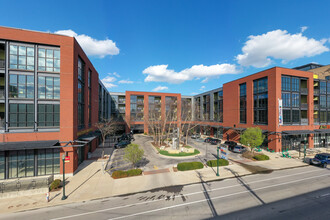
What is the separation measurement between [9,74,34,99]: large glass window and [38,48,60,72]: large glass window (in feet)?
6.38

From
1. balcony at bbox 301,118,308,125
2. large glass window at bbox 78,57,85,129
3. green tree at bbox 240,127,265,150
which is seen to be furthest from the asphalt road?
balcony at bbox 301,118,308,125

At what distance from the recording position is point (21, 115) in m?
16.6

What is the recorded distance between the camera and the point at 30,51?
55.7 ft

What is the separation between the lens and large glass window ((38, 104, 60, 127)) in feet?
56.4

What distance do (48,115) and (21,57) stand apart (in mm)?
7509

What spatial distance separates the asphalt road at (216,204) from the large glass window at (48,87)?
1232 centimetres

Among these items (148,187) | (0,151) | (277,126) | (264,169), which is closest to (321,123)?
(277,126)

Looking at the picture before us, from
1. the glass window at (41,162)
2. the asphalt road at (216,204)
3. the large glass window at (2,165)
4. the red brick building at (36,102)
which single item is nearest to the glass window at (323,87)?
the asphalt road at (216,204)

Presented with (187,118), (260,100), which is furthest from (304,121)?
(187,118)

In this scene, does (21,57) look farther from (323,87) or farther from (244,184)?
(323,87)

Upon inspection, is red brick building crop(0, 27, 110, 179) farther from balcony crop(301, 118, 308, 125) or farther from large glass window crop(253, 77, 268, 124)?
balcony crop(301, 118, 308, 125)

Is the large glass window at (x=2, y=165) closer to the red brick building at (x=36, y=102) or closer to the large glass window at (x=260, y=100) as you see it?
the red brick building at (x=36, y=102)

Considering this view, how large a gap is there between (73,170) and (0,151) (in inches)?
313

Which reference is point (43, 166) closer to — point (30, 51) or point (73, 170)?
point (73, 170)
